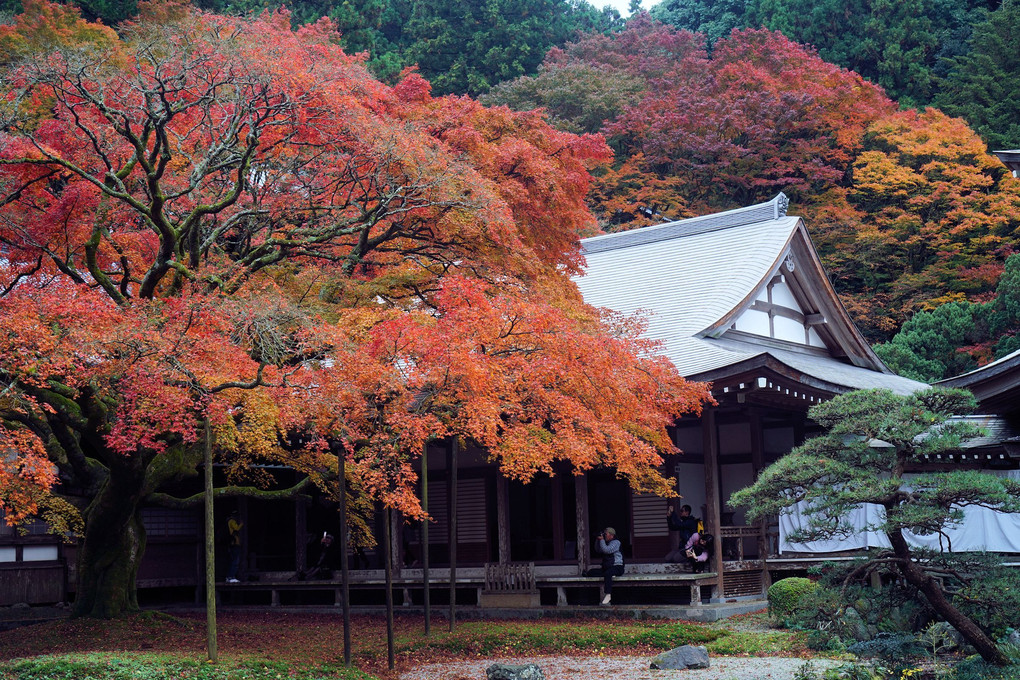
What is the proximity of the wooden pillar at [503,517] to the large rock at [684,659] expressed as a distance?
6.54m

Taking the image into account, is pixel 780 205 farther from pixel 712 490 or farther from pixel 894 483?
pixel 894 483

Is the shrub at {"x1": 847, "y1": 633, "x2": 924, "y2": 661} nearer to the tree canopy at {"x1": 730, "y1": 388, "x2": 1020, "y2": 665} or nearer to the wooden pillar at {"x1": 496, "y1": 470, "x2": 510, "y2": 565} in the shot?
the tree canopy at {"x1": 730, "y1": 388, "x2": 1020, "y2": 665}

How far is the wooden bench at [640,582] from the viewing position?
16.0 meters

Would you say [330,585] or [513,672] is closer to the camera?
[513,672]

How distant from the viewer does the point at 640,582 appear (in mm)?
16406

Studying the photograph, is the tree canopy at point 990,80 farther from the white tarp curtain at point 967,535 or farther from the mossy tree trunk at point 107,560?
the mossy tree trunk at point 107,560

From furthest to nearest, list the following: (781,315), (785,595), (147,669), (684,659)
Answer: (781,315), (785,595), (684,659), (147,669)

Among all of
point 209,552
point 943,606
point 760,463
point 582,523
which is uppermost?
point 760,463

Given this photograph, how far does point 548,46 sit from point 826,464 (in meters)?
36.8

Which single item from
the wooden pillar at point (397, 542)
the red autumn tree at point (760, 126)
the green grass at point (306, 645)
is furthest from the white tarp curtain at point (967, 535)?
the red autumn tree at point (760, 126)

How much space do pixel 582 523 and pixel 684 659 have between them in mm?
5972

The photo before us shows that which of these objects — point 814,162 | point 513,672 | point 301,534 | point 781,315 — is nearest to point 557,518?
point 301,534

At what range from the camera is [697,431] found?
18.6 meters

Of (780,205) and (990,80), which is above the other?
(990,80)
